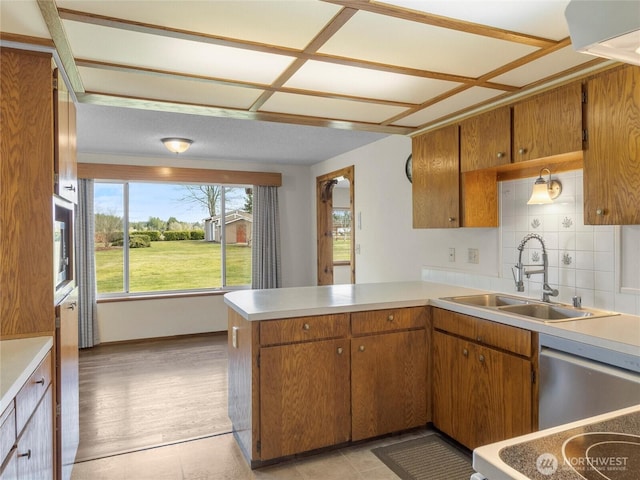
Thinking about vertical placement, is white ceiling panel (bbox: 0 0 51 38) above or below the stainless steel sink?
above

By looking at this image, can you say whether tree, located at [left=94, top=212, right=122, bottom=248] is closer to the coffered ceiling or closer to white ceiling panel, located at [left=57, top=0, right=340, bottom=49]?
the coffered ceiling

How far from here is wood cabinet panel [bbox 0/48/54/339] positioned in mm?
1775

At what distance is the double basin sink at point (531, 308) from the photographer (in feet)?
7.46

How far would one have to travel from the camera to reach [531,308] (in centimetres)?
259

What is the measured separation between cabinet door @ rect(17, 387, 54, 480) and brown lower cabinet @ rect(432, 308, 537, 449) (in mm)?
2134

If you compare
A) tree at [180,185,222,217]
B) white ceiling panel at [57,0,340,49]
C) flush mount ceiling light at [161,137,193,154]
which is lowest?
tree at [180,185,222,217]

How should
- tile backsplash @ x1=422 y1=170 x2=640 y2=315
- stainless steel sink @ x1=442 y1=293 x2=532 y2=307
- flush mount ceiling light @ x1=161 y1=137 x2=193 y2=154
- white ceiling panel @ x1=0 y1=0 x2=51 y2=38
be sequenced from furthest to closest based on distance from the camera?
flush mount ceiling light @ x1=161 y1=137 x2=193 y2=154, stainless steel sink @ x1=442 y1=293 x2=532 y2=307, tile backsplash @ x1=422 y1=170 x2=640 y2=315, white ceiling panel @ x1=0 y1=0 x2=51 y2=38

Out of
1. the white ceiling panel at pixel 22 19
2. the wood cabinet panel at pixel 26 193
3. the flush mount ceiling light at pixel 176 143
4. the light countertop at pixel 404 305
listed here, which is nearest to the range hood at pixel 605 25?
the light countertop at pixel 404 305

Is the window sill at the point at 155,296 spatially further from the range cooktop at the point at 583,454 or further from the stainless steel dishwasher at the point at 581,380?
the range cooktop at the point at 583,454

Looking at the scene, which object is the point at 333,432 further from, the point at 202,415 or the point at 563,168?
the point at 563,168

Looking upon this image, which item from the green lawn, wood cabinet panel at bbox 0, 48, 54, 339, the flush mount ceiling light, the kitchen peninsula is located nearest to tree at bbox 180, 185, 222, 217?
the green lawn

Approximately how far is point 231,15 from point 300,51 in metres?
0.39

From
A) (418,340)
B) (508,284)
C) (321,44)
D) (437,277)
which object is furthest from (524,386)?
(321,44)

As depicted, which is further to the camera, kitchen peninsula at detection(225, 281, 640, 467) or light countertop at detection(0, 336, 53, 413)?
kitchen peninsula at detection(225, 281, 640, 467)
